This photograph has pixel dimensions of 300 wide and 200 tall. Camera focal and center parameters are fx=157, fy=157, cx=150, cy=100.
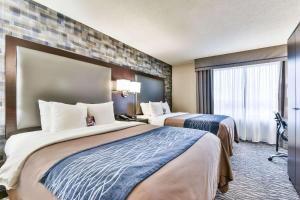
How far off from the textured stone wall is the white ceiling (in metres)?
0.14

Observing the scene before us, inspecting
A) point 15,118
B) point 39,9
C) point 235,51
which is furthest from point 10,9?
point 235,51

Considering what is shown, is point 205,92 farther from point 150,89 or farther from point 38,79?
point 38,79

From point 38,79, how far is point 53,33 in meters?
Answer: 0.73

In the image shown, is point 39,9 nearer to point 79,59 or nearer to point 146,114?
point 79,59

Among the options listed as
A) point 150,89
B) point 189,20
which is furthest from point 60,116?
point 150,89

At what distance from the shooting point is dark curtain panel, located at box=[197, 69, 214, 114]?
4750 millimetres

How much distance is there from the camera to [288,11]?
2.25 metres

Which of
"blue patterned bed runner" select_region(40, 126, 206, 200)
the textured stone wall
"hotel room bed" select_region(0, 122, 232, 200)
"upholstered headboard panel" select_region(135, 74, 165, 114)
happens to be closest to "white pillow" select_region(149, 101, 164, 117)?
"upholstered headboard panel" select_region(135, 74, 165, 114)

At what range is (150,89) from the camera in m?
4.41

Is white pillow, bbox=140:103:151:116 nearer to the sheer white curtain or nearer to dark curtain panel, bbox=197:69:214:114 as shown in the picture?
dark curtain panel, bbox=197:69:214:114

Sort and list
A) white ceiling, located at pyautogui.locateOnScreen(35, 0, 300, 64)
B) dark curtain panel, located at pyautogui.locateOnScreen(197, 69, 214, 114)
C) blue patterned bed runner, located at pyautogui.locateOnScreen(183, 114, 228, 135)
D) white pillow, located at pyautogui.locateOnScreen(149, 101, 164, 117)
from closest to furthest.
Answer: white ceiling, located at pyautogui.locateOnScreen(35, 0, 300, 64) → blue patterned bed runner, located at pyautogui.locateOnScreen(183, 114, 228, 135) → white pillow, located at pyautogui.locateOnScreen(149, 101, 164, 117) → dark curtain panel, located at pyautogui.locateOnScreen(197, 69, 214, 114)

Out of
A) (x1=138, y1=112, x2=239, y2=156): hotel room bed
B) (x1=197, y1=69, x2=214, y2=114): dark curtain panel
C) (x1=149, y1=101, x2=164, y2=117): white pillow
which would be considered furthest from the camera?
(x1=197, y1=69, x2=214, y2=114): dark curtain panel

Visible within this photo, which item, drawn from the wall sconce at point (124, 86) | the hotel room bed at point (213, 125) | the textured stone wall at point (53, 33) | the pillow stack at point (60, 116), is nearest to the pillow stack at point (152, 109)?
the hotel room bed at point (213, 125)

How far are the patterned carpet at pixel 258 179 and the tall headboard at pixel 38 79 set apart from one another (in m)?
2.48
